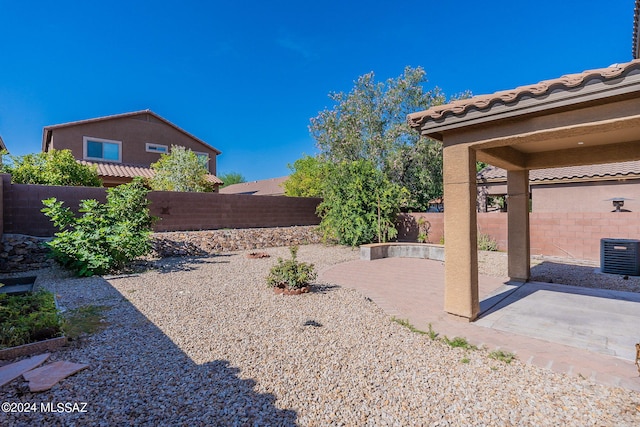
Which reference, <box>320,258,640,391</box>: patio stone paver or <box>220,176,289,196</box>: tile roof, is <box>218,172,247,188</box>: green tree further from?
<box>320,258,640,391</box>: patio stone paver

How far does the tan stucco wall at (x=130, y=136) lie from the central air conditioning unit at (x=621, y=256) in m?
22.8

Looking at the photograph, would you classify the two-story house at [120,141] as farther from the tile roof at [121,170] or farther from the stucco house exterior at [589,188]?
the stucco house exterior at [589,188]

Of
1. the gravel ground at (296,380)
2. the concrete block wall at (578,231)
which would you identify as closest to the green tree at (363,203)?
the concrete block wall at (578,231)

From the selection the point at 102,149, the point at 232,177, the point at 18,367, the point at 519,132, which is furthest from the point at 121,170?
the point at 232,177

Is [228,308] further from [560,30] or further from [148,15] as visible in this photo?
[560,30]

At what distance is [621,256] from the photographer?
8.05 metres

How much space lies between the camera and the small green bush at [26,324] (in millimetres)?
3707

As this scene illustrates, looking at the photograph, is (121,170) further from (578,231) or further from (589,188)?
(589,188)

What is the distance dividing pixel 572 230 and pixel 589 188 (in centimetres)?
355

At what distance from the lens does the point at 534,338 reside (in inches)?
162

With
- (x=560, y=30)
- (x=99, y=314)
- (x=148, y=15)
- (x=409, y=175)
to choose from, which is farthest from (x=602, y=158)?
(x=148, y=15)

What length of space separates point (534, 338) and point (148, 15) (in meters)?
16.8

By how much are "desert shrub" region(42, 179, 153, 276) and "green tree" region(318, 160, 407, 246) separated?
7.57m

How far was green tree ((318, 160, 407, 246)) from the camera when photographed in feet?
42.9
